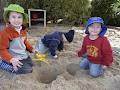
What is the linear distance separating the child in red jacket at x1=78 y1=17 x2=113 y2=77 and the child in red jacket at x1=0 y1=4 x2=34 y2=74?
2.45 ft

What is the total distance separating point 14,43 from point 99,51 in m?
1.01

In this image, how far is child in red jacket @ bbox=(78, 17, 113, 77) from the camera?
323cm

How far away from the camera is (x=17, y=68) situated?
3141 millimetres

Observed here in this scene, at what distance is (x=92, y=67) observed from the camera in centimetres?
331

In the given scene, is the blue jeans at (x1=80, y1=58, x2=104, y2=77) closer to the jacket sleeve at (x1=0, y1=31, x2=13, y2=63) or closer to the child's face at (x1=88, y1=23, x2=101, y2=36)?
the child's face at (x1=88, y1=23, x2=101, y2=36)

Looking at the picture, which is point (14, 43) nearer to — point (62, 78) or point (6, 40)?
point (6, 40)

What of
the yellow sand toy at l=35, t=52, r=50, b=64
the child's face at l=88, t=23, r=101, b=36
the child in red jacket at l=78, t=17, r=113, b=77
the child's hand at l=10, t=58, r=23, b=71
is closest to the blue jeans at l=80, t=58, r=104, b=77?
the child in red jacket at l=78, t=17, r=113, b=77

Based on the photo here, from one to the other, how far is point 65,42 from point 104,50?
125cm

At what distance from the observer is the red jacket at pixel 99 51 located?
10.6 ft

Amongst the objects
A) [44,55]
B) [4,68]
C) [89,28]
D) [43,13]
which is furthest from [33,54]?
[43,13]

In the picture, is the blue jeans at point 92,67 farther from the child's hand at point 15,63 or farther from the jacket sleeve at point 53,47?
the child's hand at point 15,63

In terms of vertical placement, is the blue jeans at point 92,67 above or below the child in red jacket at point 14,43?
below

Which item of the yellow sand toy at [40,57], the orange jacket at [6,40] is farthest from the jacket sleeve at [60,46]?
the orange jacket at [6,40]

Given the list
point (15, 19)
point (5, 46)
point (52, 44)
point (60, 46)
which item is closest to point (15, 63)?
point (5, 46)
